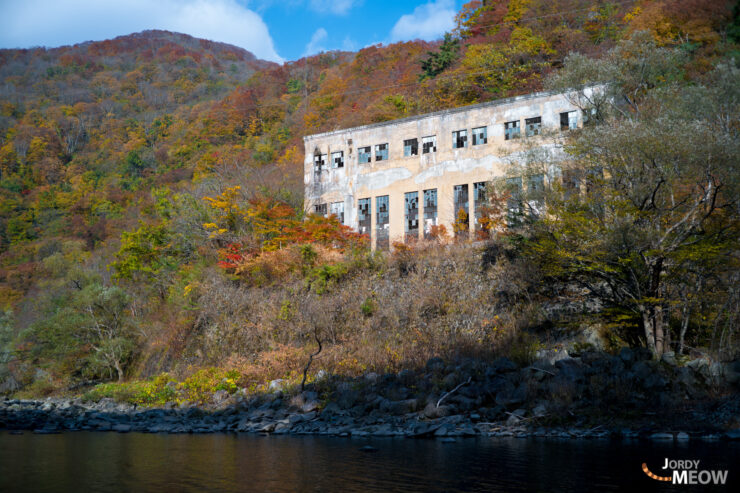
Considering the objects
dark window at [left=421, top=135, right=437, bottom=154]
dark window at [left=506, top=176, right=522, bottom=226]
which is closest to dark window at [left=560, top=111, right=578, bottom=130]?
dark window at [left=506, top=176, right=522, bottom=226]

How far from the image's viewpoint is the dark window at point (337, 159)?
41594 millimetres

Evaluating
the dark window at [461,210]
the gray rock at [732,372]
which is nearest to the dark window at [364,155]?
the dark window at [461,210]

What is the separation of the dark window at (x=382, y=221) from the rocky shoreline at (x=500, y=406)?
16.1m

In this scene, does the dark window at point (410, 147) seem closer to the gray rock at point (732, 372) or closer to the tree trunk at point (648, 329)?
the tree trunk at point (648, 329)

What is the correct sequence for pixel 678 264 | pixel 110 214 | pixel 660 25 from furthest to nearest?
pixel 110 214
pixel 660 25
pixel 678 264

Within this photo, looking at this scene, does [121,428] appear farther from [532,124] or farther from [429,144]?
[532,124]

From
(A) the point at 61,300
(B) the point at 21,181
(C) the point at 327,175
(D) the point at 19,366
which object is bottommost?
(D) the point at 19,366

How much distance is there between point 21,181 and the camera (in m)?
80.2

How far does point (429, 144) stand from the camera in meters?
38.4

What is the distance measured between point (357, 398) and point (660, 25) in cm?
3794

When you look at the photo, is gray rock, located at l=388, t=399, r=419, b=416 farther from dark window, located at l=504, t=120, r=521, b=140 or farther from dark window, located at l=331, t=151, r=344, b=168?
dark window, located at l=331, t=151, r=344, b=168

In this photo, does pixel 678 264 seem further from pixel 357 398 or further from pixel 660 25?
pixel 660 25

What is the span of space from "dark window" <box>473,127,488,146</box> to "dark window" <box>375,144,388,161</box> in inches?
243

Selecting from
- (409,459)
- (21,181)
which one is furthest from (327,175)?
(21,181)
